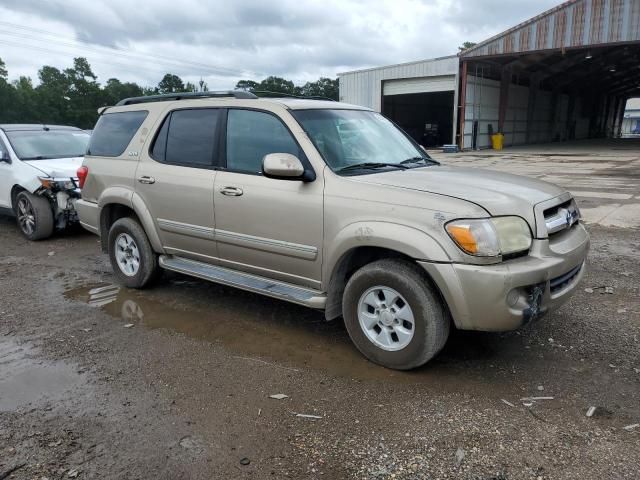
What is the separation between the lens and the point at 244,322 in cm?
455

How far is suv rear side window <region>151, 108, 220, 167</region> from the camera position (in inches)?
179

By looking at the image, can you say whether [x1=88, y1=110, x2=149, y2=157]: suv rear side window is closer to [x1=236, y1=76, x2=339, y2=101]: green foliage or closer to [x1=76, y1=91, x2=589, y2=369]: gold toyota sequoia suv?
[x1=76, y1=91, x2=589, y2=369]: gold toyota sequoia suv

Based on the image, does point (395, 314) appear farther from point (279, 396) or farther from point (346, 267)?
point (279, 396)

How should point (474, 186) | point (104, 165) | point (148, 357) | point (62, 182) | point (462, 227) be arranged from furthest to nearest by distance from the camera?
point (62, 182)
point (104, 165)
point (148, 357)
point (474, 186)
point (462, 227)

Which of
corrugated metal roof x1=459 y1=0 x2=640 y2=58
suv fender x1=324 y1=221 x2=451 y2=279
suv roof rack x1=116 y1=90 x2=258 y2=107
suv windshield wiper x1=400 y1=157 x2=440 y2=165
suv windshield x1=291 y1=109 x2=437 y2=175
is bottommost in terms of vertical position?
suv fender x1=324 y1=221 x2=451 y2=279

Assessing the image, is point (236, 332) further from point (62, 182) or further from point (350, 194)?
point (62, 182)

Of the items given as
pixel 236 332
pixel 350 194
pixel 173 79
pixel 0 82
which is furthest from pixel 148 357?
pixel 173 79

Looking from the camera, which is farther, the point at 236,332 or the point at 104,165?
the point at 104,165

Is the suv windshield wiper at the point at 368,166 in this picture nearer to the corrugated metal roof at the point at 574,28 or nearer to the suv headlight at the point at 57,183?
the suv headlight at the point at 57,183

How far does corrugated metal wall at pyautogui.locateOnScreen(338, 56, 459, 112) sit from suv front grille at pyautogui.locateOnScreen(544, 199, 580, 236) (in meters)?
25.2

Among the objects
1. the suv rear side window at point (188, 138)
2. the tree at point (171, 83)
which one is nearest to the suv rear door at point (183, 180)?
the suv rear side window at point (188, 138)

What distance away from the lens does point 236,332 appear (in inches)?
171

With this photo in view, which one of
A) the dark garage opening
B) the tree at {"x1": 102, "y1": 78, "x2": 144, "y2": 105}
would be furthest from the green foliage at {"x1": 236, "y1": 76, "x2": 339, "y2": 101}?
the dark garage opening

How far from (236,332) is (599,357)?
109 inches
